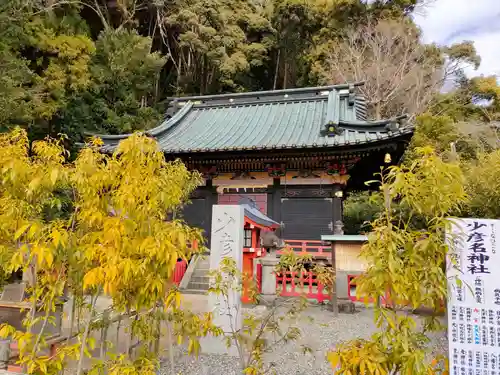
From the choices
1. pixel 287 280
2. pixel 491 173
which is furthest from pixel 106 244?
pixel 491 173

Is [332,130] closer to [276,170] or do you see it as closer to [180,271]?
[276,170]

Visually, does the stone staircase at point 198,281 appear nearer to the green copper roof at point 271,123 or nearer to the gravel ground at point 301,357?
the green copper roof at point 271,123

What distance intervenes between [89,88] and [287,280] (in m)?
12.9

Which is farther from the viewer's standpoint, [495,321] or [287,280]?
[287,280]

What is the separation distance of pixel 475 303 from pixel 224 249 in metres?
3.12

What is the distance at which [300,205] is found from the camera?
9469 millimetres

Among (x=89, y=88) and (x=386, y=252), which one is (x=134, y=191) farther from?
(x=89, y=88)

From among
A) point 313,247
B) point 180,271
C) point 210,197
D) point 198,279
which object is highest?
point 210,197

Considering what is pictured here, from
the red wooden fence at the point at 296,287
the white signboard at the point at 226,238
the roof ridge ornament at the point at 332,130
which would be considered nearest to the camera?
the white signboard at the point at 226,238

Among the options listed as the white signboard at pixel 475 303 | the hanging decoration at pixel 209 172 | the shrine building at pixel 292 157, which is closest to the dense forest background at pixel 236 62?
the shrine building at pixel 292 157

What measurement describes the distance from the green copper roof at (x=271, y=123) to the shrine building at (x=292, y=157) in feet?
0.10

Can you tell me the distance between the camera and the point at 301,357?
4086 millimetres

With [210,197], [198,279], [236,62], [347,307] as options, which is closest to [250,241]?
[347,307]

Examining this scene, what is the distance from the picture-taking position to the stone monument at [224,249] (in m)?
4.25
